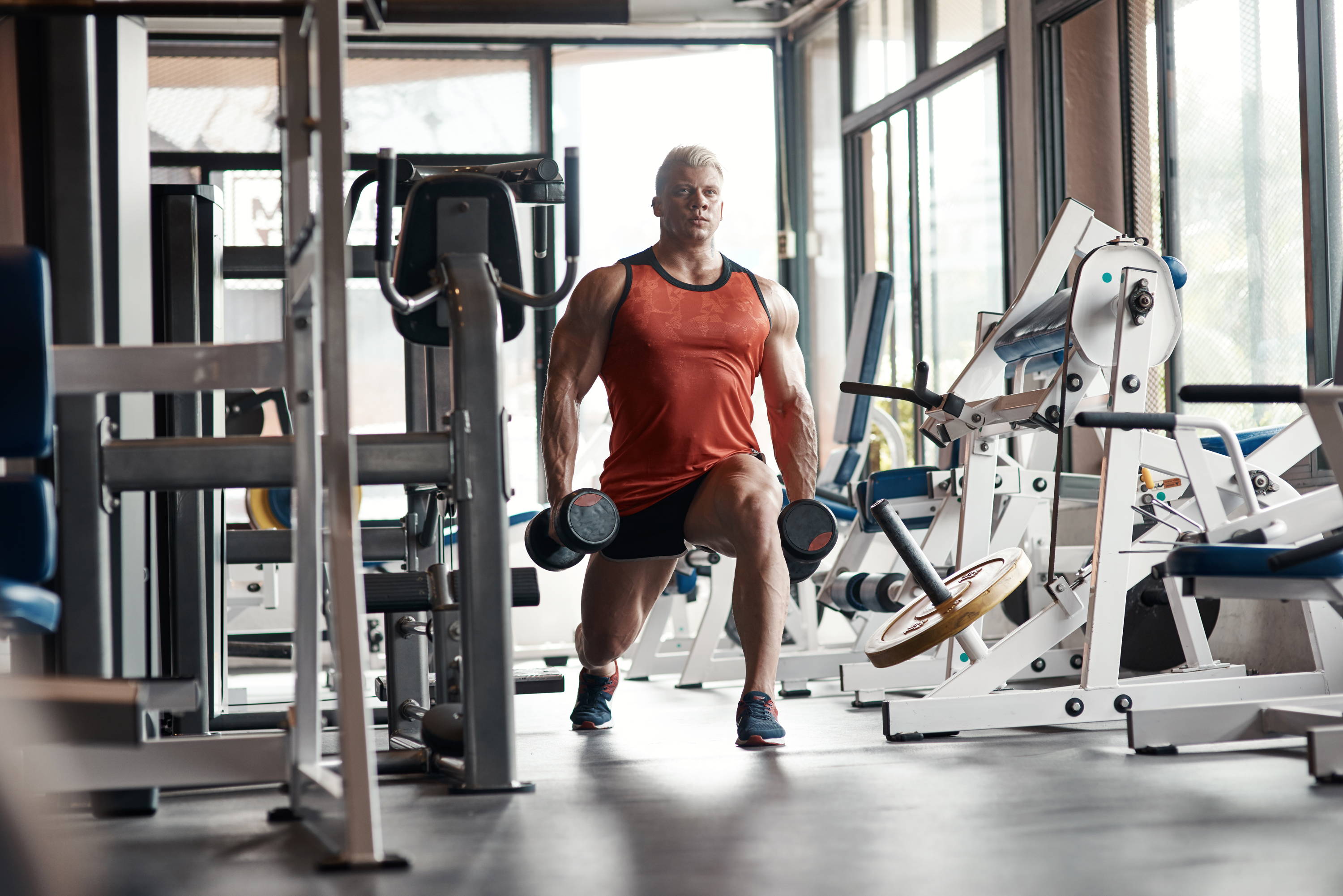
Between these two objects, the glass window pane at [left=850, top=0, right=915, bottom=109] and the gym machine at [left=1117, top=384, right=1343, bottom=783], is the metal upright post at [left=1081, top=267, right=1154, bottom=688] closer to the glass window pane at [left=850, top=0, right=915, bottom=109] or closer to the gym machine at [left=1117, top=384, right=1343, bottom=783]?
the gym machine at [left=1117, top=384, right=1343, bottom=783]

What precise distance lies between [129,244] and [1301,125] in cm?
353

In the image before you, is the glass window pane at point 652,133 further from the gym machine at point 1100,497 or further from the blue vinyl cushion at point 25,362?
the blue vinyl cushion at point 25,362

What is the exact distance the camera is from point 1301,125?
4.29m

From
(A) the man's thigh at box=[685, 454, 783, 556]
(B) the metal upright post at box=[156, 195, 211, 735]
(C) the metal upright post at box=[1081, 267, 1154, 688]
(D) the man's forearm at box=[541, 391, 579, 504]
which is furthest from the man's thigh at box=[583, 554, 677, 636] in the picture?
(C) the metal upright post at box=[1081, 267, 1154, 688]

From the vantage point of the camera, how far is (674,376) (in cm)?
345

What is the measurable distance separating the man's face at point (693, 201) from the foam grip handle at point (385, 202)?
44.2 inches

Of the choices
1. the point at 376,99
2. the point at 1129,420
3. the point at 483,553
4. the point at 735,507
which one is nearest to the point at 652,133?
the point at 376,99

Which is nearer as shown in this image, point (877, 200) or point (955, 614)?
point (955, 614)

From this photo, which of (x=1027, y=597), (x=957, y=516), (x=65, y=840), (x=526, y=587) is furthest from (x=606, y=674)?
(x=65, y=840)

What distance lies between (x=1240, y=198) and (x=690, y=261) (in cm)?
227

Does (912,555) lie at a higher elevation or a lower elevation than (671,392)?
lower

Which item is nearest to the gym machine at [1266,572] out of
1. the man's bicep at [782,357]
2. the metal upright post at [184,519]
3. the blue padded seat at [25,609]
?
the man's bicep at [782,357]

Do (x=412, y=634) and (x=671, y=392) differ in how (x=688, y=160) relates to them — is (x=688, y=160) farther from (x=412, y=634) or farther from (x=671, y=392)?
(x=412, y=634)

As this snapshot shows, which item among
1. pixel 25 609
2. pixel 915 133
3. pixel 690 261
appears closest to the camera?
pixel 25 609
